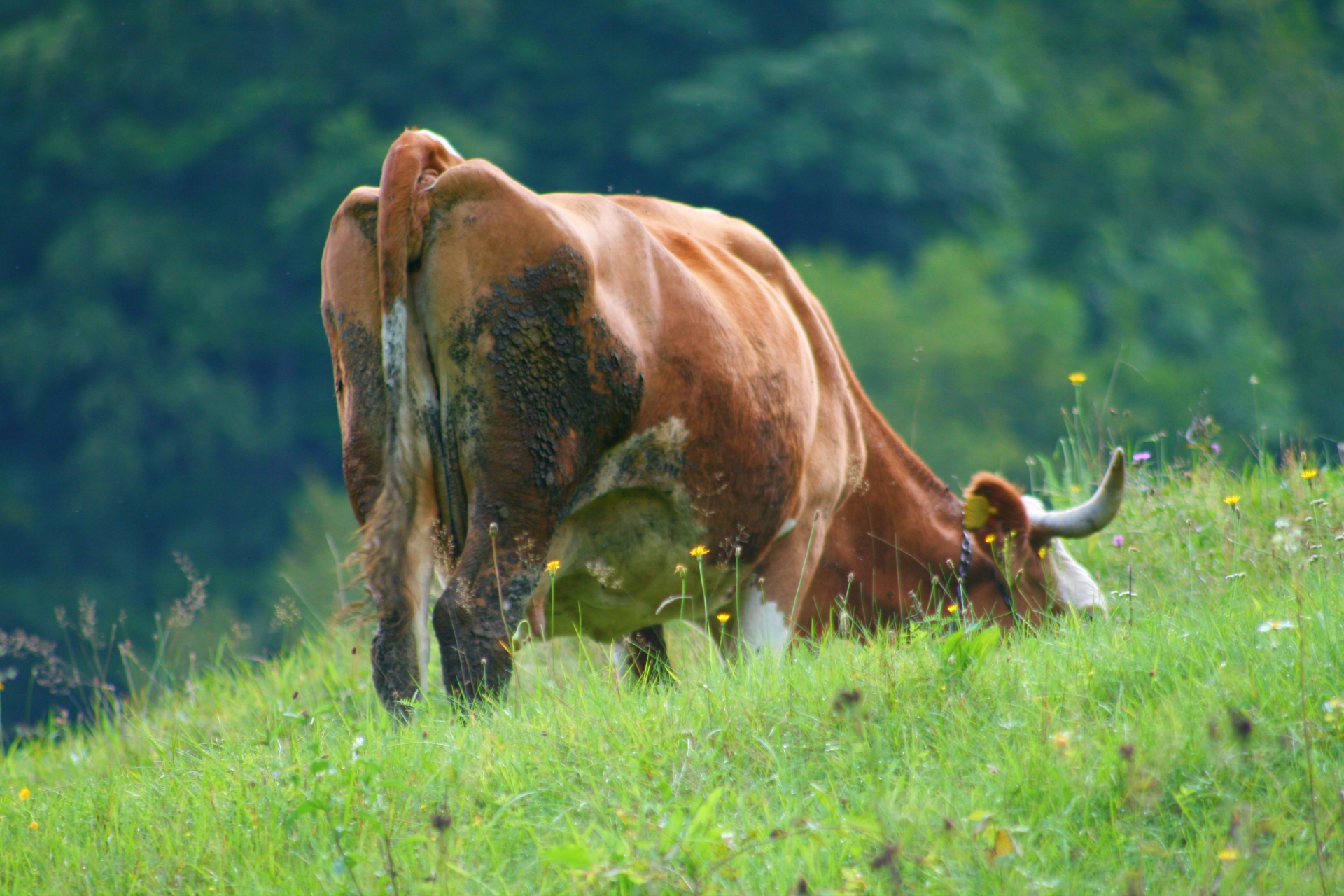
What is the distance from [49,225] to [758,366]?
26.6 m

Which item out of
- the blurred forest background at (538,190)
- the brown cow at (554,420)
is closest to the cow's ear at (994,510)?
the brown cow at (554,420)

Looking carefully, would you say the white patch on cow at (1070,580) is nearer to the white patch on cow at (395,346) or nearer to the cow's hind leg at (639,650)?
the cow's hind leg at (639,650)

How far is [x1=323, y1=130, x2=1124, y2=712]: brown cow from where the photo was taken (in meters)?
3.70

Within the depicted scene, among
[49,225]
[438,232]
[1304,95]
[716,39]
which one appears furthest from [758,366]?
[1304,95]

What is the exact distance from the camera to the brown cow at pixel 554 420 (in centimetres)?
370

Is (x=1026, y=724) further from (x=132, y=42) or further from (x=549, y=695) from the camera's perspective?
(x=132, y=42)

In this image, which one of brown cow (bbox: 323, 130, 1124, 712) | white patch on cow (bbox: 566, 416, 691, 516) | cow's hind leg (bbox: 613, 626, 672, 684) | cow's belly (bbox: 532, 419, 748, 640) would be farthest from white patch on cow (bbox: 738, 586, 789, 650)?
white patch on cow (bbox: 566, 416, 691, 516)

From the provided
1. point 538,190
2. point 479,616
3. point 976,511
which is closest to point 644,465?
point 479,616

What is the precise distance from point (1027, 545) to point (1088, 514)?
288 millimetres

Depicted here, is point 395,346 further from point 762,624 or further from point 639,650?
point 639,650

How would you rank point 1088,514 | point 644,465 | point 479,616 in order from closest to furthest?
1. point 479,616
2. point 644,465
3. point 1088,514

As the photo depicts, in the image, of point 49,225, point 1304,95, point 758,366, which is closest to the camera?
point 758,366

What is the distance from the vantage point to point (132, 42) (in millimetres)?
27625

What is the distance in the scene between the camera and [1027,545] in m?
5.31
